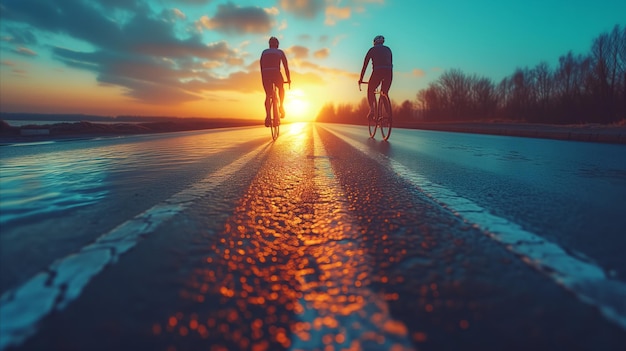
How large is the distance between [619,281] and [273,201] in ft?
6.05

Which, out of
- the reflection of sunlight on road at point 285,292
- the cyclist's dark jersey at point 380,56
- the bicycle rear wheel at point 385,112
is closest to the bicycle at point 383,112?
the bicycle rear wheel at point 385,112

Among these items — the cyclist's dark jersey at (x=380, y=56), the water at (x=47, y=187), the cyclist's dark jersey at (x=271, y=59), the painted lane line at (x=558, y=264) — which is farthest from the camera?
the cyclist's dark jersey at (x=271, y=59)

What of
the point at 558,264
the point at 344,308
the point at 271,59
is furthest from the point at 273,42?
the point at 344,308

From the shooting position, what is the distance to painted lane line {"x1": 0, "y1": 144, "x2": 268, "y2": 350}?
2.87 feet

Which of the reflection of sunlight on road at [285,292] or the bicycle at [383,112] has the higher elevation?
the bicycle at [383,112]

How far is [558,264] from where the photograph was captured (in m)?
1.23

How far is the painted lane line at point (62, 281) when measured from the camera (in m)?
0.87

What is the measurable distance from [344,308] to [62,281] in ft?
3.21

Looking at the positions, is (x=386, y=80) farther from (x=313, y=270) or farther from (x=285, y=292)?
(x=285, y=292)

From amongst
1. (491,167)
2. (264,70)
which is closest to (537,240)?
(491,167)

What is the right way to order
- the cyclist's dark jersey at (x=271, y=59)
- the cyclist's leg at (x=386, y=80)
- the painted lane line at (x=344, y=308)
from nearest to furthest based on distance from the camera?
1. the painted lane line at (x=344, y=308)
2. the cyclist's leg at (x=386, y=80)
3. the cyclist's dark jersey at (x=271, y=59)

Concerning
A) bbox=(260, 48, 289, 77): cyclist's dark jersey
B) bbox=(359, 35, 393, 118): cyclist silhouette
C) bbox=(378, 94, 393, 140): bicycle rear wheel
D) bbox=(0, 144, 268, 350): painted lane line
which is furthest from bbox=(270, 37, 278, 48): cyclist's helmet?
bbox=(0, 144, 268, 350): painted lane line

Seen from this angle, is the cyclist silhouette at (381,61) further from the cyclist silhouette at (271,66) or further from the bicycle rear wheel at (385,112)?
the cyclist silhouette at (271,66)

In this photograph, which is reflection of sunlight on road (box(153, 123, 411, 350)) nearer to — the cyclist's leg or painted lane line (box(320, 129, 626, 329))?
painted lane line (box(320, 129, 626, 329))
